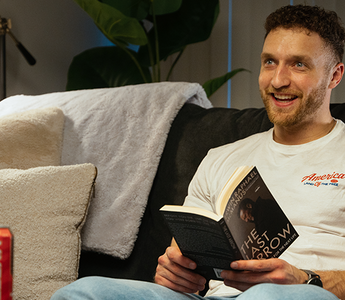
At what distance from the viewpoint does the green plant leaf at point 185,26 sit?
233 centimetres

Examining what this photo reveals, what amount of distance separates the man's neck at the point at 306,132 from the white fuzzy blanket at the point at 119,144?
1.55ft

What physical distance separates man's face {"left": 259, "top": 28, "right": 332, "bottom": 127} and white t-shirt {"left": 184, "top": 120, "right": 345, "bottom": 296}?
0.25 ft

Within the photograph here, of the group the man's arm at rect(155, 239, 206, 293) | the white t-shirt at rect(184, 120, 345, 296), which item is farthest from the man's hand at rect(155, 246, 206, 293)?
the white t-shirt at rect(184, 120, 345, 296)

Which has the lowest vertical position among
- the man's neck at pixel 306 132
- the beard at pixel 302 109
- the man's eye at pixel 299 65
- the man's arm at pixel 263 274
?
the man's arm at pixel 263 274

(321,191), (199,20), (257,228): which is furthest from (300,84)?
(199,20)

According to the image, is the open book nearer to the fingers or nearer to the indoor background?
the fingers

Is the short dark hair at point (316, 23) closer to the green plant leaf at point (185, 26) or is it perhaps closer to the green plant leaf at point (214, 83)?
the green plant leaf at point (214, 83)

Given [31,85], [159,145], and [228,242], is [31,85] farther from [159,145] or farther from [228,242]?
[228,242]

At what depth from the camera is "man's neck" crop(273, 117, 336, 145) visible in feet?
3.49

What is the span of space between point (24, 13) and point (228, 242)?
223 cm

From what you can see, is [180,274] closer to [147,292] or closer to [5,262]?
[147,292]

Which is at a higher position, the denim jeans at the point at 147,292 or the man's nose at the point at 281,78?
the man's nose at the point at 281,78

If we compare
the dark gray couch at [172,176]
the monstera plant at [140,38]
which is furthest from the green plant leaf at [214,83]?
the dark gray couch at [172,176]

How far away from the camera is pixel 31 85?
2488 mm
